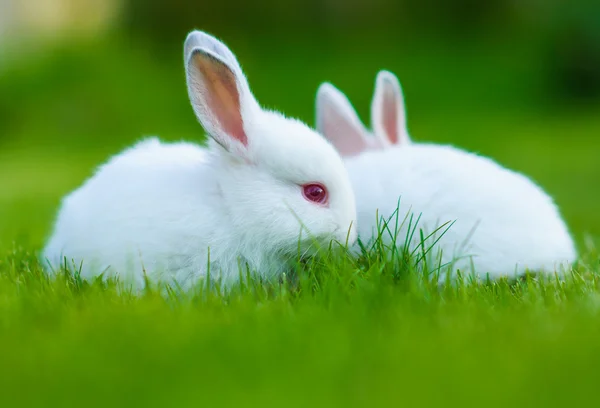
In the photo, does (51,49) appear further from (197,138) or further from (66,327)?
(66,327)

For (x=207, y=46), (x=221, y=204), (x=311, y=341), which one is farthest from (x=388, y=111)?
(x=311, y=341)

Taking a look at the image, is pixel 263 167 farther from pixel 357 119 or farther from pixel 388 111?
pixel 388 111

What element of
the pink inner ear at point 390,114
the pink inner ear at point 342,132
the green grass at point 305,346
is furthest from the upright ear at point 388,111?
the green grass at point 305,346

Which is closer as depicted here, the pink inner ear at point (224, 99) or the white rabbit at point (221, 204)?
the white rabbit at point (221, 204)

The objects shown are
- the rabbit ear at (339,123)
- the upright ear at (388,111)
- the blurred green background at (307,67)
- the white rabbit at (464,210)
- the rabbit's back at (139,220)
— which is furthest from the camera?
the blurred green background at (307,67)

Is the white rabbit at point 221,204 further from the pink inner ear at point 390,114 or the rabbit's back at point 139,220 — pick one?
the pink inner ear at point 390,114

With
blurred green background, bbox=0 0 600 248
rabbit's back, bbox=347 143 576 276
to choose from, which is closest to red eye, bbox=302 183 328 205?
rabbit's back, bbox=347 143 576 276
